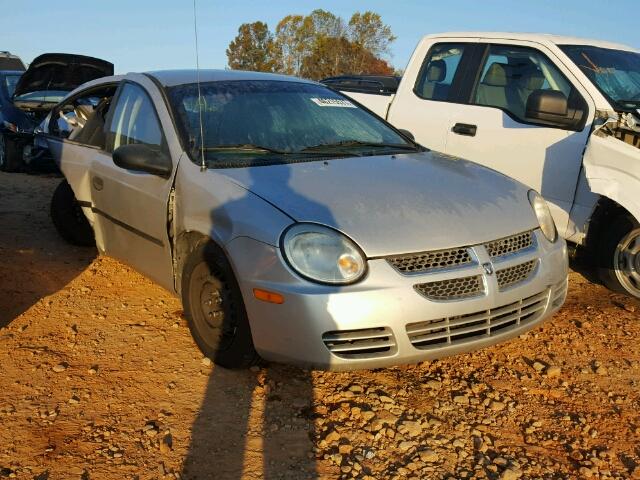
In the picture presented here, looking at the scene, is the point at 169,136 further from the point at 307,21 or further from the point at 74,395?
the point at 307,21

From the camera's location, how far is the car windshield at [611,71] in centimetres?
477

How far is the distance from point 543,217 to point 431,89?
268 centimetres

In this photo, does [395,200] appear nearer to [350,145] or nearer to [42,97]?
[350,145]

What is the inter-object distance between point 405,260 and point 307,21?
4917 centimetres

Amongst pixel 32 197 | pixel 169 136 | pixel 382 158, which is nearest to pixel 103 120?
pixel 169 136

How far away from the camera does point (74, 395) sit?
3.15 m

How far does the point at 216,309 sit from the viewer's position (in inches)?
130

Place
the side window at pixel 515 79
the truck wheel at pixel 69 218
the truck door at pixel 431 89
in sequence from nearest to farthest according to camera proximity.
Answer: the side window at pixel 515 79 < the truck wheel at pixel 69 218 < the truck door at pixel 431 89

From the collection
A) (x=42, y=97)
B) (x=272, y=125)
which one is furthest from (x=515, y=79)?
(x=42, y=97)

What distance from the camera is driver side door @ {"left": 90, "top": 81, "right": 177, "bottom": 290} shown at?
12.2 ft

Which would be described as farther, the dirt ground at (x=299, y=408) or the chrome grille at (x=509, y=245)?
the chrome grille at (x=509, y=245)

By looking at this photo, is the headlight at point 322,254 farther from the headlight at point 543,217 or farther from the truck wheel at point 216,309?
the headlight at point 543,217

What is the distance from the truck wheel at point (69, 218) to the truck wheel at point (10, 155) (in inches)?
168

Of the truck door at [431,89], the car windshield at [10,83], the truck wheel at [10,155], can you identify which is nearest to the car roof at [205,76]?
the truck door at [431,89]
